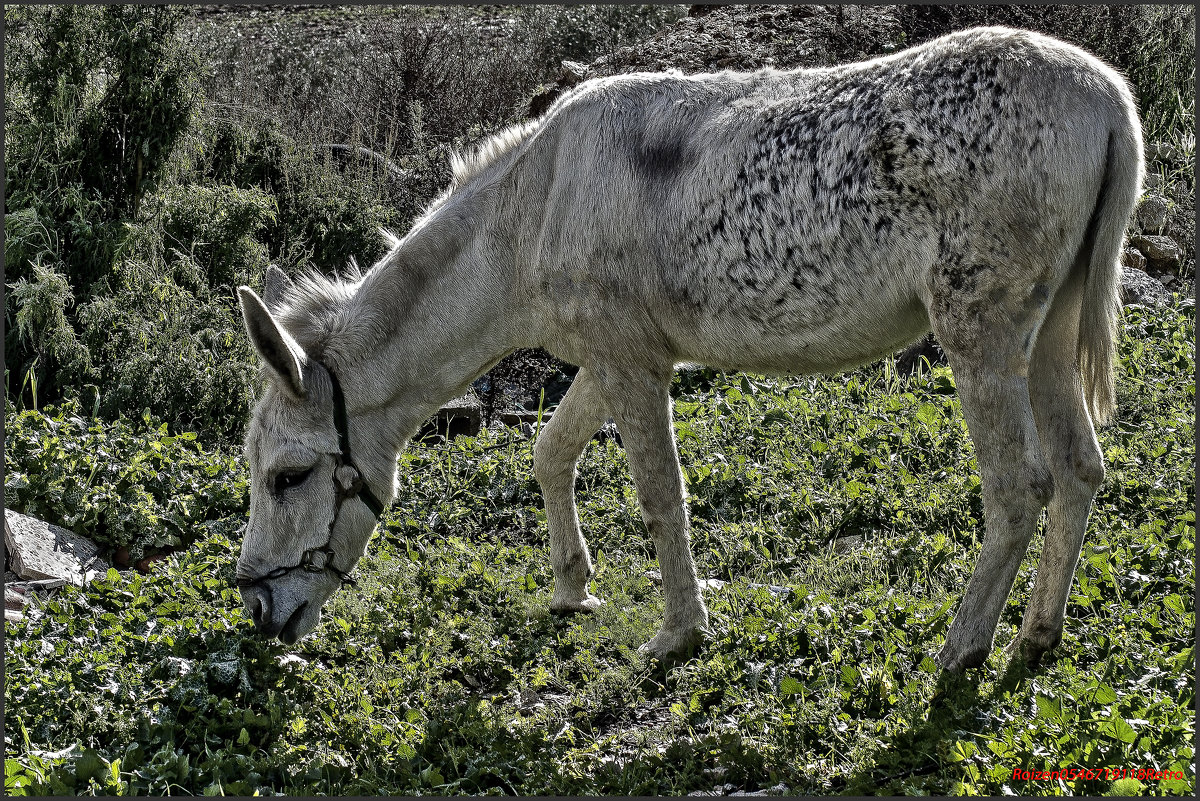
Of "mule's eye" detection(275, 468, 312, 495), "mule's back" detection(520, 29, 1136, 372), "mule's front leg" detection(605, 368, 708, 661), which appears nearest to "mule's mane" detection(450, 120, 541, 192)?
"mule's back" detection(520, 29, 1136, 372)

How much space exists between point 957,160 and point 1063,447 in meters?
1.27

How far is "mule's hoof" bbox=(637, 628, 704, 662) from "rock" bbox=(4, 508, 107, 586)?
284 cm

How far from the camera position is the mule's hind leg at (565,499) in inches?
193

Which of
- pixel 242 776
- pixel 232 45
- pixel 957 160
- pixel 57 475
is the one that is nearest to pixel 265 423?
pixel 242 776

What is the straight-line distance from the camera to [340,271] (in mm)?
8414

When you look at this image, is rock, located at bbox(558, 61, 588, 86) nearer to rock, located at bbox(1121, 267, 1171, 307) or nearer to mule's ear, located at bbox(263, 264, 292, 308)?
rock, located at bbox(1121, 267, 1171, 307)

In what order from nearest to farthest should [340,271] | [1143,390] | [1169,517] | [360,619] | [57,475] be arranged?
[360,619] → [1169,517] → [57,475] → [1143,390] → [340,271]

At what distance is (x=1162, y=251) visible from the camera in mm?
8242

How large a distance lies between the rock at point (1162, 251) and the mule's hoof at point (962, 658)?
18.7 feet

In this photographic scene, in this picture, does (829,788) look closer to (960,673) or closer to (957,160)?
(960,673)

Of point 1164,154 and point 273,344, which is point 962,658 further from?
point 1164,154

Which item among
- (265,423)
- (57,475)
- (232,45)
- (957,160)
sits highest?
(232,45)

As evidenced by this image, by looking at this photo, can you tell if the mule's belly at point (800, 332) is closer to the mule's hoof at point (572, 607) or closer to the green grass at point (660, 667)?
→ the green grass at point (660, 667)

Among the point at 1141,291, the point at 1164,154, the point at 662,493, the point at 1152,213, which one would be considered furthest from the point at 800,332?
the point at 1164,154
